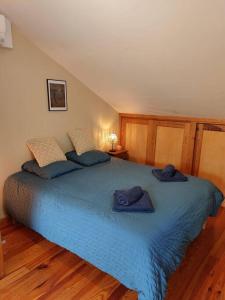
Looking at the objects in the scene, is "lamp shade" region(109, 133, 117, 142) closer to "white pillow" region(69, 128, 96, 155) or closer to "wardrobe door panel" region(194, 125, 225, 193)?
"white pillow" region(69, 128, 96, 155)

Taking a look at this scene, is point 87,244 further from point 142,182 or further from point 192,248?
point 192,248

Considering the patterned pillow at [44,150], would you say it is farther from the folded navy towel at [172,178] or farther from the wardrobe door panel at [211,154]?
the wardrobe door panel at [211,154]

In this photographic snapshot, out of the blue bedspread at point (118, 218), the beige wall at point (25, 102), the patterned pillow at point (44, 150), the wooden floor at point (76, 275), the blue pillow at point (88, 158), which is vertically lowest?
the wooden floor at point (76, 275)

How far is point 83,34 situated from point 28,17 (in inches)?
22.2

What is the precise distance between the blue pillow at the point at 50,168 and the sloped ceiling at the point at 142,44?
4.14 feet

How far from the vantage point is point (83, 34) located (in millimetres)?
2119

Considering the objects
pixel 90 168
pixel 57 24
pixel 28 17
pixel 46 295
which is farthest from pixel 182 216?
pixel 28 17

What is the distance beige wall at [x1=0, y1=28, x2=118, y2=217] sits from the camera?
7.86 ft

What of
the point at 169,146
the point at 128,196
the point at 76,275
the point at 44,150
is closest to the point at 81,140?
the point at 44,150

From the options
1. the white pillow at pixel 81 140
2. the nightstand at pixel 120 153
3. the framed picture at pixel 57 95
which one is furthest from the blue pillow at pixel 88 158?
the framed picture at pixel 57 95

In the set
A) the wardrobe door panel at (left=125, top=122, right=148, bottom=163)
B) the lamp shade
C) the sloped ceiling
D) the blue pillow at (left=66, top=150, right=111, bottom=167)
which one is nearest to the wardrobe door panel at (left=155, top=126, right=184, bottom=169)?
the wardrobe door panel at (left=125, top=122, right=148, bottom=163)

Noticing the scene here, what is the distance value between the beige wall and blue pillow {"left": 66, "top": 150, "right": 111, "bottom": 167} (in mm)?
196

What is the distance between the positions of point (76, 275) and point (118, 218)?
0.66 m

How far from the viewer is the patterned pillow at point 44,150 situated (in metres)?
2.56
